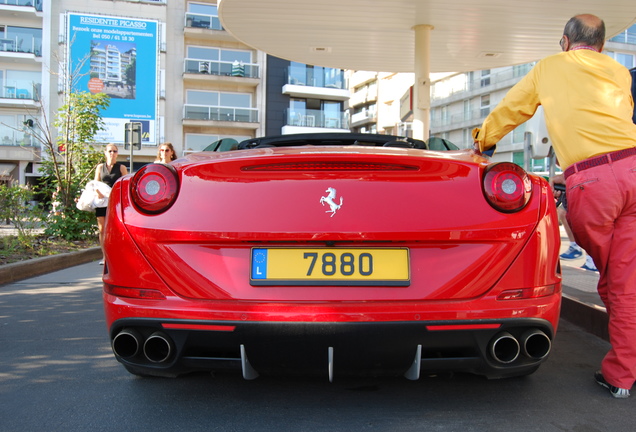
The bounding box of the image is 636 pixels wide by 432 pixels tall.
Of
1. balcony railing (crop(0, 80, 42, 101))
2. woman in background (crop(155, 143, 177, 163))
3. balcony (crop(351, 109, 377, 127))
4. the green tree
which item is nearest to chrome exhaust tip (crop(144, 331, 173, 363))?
woman in background (crop(155, 143, 177, 163))

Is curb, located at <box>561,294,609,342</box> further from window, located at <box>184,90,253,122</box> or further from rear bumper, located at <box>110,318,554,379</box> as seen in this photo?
window, located at <box>184,90,253,122</box>

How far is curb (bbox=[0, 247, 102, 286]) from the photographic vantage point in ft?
21.6

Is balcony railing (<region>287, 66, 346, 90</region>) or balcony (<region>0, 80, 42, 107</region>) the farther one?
balcony railing (<region>287, 66, 346, 90</region>)

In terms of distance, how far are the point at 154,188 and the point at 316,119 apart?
3795 cm

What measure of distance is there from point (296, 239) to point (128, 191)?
2.63ft

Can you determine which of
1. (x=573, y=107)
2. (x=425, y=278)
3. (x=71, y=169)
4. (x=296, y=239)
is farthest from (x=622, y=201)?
(x=71, y=169)

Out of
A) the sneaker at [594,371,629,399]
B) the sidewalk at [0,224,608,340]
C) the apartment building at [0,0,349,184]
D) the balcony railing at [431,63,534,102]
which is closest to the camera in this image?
the sneaker at [594,371,629,399]

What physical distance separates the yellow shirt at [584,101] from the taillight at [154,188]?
194cm

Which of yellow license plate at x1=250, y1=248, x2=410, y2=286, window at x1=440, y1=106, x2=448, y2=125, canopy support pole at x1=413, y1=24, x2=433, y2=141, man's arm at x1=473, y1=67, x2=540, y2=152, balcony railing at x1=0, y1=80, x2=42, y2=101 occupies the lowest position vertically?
yellow license plate at x1=250, y1=248, x2=410, y2=286

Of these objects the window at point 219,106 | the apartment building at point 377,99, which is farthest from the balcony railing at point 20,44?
the apartment building at point 377,99

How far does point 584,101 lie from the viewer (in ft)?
9.36

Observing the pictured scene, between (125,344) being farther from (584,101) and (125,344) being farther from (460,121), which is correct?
(460,121)

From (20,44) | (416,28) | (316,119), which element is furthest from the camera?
(316,119)

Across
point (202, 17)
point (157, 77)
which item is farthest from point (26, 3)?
point (202, 17)
